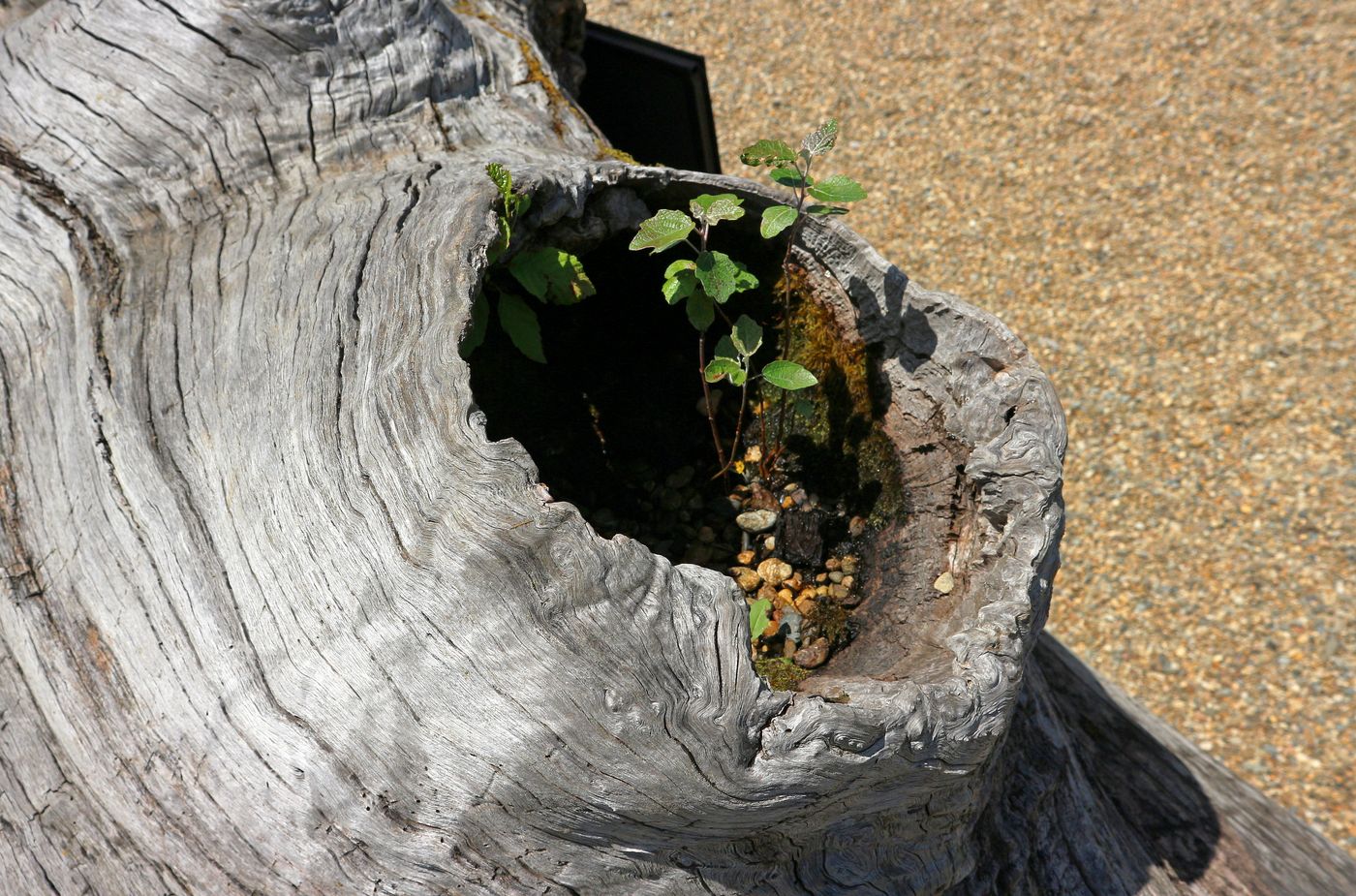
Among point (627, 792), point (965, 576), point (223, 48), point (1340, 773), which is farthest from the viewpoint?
point (1340, 773)

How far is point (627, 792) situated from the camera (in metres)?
1.31

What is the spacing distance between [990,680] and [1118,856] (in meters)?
0.93

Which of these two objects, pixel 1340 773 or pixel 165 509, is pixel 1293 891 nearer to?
pixel 1340 773

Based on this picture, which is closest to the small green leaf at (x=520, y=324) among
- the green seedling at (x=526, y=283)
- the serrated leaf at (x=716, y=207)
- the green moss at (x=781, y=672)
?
the green seedling at (x=526, y=283)

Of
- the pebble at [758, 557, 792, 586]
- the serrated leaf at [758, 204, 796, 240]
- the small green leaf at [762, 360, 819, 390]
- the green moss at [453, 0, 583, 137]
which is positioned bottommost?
the pebble at [758, 557, 792, 586]

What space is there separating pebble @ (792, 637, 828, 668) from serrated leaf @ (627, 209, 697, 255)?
810 millimetres

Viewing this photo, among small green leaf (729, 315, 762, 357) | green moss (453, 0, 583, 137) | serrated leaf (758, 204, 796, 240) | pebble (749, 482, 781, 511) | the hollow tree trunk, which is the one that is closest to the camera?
the hollow tree trunk

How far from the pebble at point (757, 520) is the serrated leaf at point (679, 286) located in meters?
0.52

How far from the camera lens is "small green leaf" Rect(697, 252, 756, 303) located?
5.65 ft

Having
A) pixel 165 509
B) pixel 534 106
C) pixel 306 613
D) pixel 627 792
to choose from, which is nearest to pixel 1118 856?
pixel 627 792

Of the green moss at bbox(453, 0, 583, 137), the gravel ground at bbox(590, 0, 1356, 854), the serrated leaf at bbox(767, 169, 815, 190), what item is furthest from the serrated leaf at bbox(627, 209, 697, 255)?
the gravel ground at bbox(590, 0, 1356, 854)

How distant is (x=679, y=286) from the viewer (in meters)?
1.76

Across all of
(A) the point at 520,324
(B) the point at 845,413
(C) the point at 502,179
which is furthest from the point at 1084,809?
(C) the point at 502,179

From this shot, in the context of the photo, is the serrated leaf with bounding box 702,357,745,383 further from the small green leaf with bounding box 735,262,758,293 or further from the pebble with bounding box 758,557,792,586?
the pebble with bounding box 758,557,792,586
